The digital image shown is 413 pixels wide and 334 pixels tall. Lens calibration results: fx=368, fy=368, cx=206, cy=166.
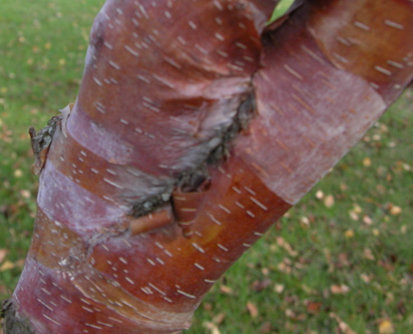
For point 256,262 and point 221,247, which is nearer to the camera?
point 221,247

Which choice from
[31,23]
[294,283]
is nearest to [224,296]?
[294,283]

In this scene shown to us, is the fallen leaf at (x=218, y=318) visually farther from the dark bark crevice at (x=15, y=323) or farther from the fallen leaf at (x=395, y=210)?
the fallen leaf at (x=395, y=210)

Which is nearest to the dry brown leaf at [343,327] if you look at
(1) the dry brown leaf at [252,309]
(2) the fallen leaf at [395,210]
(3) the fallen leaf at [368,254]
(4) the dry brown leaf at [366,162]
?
(1) the dry brown leaf at [252,309]

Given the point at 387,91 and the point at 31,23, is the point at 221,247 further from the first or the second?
the point at 31,23

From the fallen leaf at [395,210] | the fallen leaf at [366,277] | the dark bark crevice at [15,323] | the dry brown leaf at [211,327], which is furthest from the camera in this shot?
the fallen leaf at [395,210]

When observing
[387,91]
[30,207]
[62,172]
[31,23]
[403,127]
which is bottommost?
[31,23]

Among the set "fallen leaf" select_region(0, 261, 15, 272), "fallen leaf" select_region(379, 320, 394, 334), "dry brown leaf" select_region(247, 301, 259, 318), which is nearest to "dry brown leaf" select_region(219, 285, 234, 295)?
"dry brown leaf" select_region(247, 301, 259, 318)
